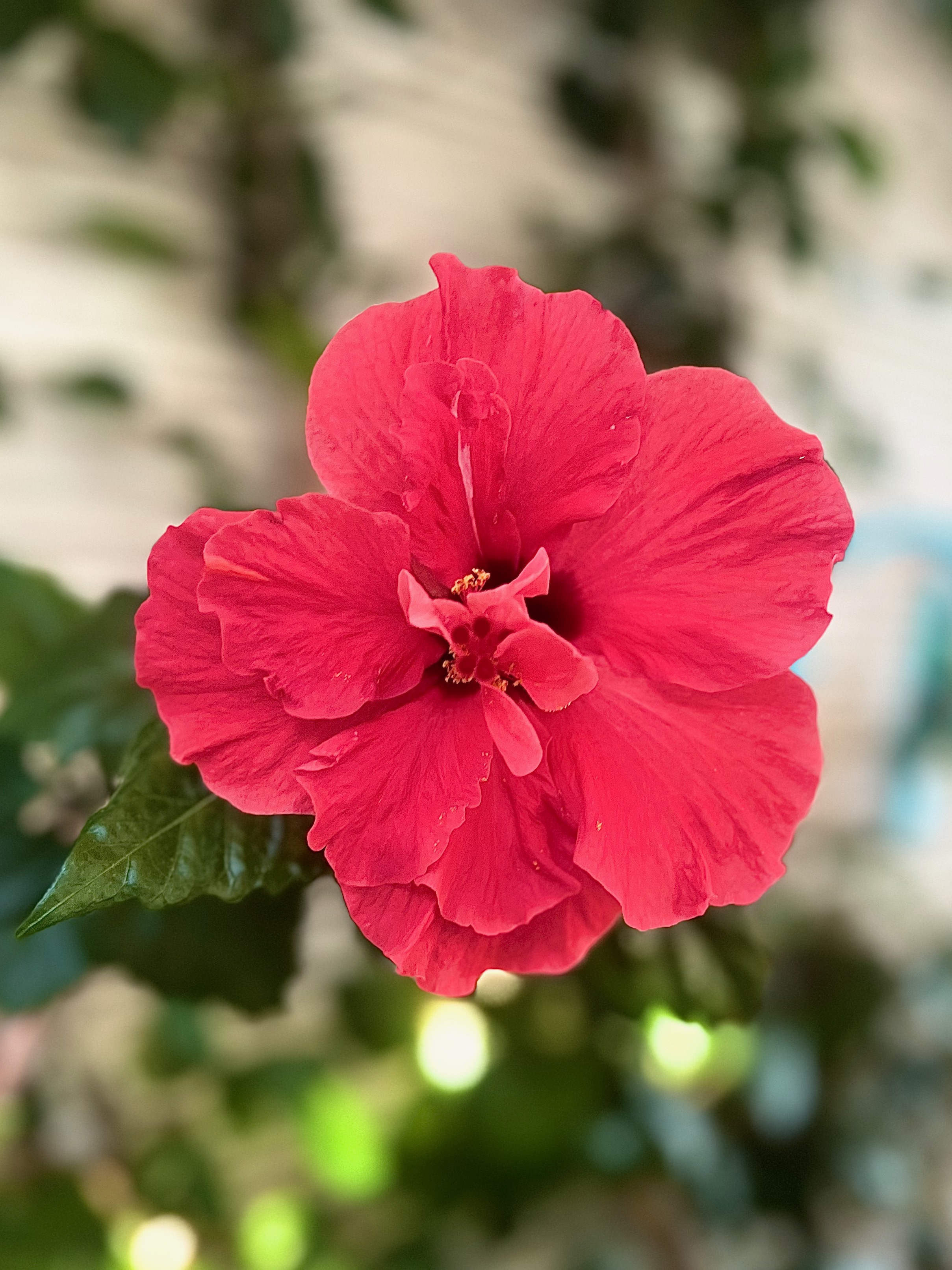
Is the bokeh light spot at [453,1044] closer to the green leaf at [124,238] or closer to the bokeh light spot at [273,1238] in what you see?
the bokeh light spot at [273,1238]

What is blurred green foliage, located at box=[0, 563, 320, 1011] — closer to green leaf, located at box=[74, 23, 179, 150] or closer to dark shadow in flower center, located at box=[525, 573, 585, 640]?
dark shadow in flower center, located at box=[525, 573, 585, 640]

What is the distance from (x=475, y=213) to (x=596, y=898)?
102 cm

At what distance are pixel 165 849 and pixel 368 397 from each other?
157 mm

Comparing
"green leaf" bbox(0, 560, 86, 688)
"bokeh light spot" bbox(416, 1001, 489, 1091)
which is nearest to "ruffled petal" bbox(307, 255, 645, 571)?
"green leaf" bbox(0, 560, 86, 688)

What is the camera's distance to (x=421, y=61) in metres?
1.04

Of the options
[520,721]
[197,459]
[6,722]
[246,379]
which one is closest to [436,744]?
[520,721]

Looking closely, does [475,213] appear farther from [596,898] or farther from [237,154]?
[596,898]

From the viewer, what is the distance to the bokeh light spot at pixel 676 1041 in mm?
460

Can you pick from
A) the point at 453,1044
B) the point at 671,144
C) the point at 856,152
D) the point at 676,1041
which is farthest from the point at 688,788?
the point at 671,144

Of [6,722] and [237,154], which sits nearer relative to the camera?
[6,722]

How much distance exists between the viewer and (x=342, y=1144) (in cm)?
90

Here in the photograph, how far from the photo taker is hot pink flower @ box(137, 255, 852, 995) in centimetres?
25

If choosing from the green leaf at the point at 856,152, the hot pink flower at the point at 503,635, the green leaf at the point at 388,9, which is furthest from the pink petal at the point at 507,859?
the green leaf at the point at 856,152

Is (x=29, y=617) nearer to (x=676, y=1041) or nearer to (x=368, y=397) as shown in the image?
(x=368, y=397)
